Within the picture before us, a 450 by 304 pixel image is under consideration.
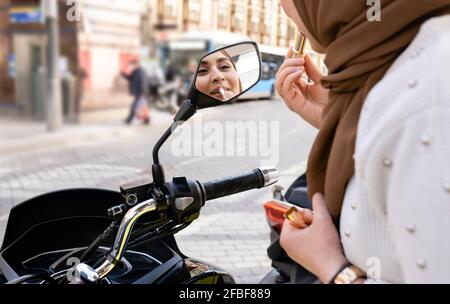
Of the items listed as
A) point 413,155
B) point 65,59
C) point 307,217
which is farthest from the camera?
point 65,59

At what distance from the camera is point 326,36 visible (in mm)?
917

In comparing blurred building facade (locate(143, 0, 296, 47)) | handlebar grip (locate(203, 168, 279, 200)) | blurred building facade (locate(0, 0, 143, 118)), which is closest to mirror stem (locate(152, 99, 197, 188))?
handlebar grip (locate(203, 168, 279, 200))

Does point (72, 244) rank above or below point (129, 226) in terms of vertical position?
below

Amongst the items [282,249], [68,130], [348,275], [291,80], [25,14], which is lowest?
[68,130]

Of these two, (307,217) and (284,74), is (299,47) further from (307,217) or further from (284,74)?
(307,217)

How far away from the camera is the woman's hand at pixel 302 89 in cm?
128

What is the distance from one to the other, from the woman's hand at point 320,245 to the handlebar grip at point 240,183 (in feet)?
1.02

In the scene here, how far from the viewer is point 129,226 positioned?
1.07 m

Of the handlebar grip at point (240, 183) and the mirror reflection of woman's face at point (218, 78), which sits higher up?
the mirror reflection of woman's face at point (218, 78)

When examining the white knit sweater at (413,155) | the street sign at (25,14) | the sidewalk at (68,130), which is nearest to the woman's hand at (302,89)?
the white knit sweater at (413,155)

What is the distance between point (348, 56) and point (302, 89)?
477 mm

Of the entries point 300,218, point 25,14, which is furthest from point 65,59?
point 300,218

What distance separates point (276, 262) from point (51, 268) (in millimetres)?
799

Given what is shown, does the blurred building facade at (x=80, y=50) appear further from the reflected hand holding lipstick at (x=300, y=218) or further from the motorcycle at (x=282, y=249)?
the reflected hand holding lipstick at (x=300, y=218)
